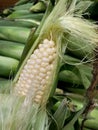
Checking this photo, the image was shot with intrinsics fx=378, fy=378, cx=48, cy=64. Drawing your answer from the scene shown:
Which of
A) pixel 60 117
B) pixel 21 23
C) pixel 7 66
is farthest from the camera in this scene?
pixel 21 23

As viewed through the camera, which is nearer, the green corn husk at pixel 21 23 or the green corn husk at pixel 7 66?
the green corn husk at pixel 7 66

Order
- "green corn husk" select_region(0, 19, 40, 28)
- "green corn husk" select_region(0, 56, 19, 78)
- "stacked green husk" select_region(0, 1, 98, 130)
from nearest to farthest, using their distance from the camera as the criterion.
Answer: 1. "stacked green husk" select_region(0, 1, 98, 130)
2. "green corn husk" select_region(0, 56, 19, 78)
3. "green corn husk" select_region(0, 19, 40, 28)

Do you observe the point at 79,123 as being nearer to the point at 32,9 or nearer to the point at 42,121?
the point at 42,121

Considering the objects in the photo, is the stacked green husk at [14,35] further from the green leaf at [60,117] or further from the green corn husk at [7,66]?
the green leaf at [60,117]

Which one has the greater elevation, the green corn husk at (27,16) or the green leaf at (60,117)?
the green corn husk at (27,16)

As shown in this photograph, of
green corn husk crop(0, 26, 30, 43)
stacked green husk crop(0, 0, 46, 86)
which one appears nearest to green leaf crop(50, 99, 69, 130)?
stacked green husk crop(0, 0, 46, 86)

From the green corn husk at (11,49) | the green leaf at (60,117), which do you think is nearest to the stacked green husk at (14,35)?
the green corn husk at (11,49)

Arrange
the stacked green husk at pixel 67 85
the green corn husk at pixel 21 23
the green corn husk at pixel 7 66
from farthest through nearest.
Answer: the green corn husk at pixel 21 23, the green corn husk at pixel 7 66, the stacked green husk at pixel 67 85

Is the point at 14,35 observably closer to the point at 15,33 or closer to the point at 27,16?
the point at 15,33

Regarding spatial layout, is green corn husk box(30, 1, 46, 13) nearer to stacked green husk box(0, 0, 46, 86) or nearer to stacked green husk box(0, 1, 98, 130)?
stacked green husk box(0, 0, 46, 86)

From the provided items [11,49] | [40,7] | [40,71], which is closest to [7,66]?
[11,49]

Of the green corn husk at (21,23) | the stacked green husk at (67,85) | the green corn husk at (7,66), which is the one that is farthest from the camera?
the green corn husk at (21,23)
